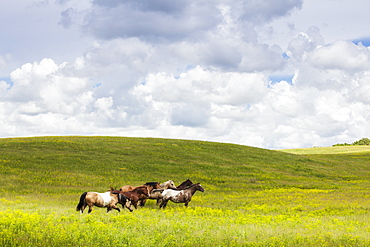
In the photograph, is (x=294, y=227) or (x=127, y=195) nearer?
(x=294, y=227)

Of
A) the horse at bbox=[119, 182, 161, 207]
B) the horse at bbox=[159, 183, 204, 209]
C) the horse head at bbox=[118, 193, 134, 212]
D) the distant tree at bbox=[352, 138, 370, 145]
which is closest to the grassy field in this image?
the horse at bbox=[159, 183, 204, 209]

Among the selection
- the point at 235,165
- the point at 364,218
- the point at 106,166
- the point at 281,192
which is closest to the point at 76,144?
the point at 106,166

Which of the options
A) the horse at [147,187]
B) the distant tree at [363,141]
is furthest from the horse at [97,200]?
the distant tree at [363,141]

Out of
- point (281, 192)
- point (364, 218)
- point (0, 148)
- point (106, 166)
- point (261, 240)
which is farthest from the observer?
point (0, 148)

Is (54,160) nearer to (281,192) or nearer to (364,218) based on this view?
(281,192)

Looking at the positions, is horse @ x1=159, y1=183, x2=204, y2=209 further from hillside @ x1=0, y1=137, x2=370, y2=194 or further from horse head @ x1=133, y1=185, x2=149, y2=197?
hillside @ x1=0, y1=137, x2=370, y2=194

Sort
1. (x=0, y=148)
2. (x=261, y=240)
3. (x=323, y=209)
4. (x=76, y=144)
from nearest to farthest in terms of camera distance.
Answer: (x=261, y=240)
(x=323, y=209)
(x=0, y=148)
(x=76, y=144)

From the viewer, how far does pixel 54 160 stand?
47.9 m

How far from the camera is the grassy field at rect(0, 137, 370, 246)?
14539mm

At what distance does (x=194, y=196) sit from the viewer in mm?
33156

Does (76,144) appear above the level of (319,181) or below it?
above

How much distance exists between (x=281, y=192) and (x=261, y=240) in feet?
83.9

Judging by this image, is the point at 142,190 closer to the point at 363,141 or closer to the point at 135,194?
the point at 135,194

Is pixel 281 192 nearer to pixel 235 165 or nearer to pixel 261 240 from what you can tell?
pixel 235 165
